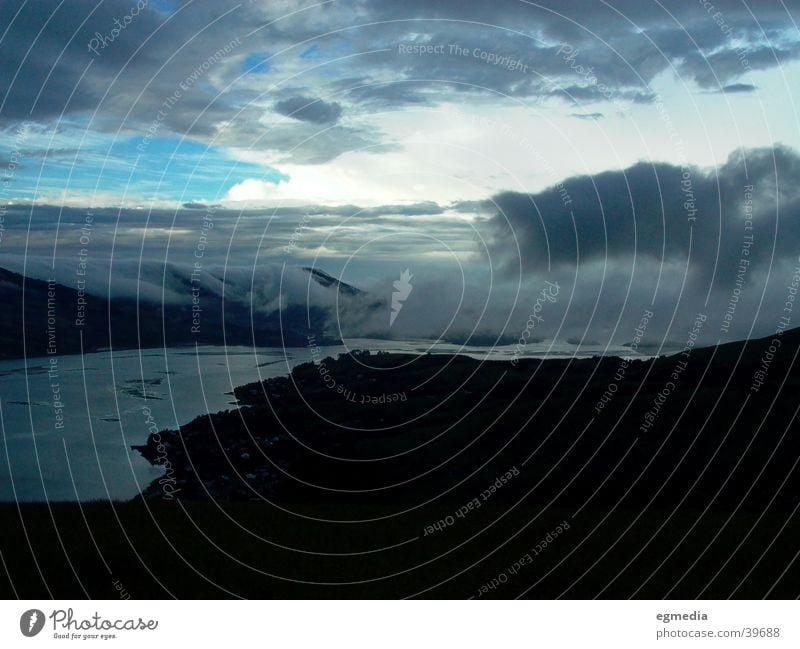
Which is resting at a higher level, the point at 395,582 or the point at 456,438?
the point at 456,438

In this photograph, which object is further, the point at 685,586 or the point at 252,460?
the point at 252,460

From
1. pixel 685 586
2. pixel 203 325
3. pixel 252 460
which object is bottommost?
pixel 685 586

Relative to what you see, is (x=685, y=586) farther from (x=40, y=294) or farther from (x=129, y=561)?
(x=40, y=294)

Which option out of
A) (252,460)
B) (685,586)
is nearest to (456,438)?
(252,460)

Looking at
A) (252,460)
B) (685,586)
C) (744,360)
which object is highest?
(744,360)

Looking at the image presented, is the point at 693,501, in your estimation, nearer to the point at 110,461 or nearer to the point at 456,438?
the point at 456,438
